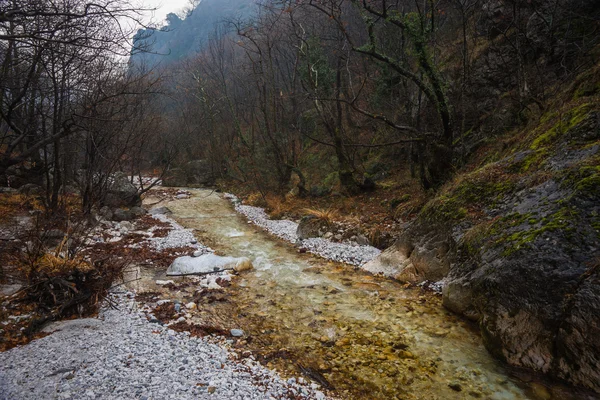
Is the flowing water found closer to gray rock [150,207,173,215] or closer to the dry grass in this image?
the dry grass

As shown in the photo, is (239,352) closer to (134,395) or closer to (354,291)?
(134,395)

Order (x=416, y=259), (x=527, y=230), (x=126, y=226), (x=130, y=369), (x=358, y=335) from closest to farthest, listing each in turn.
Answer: (x=130, y=369), (x=527, y=230), (x=358, y=335), (x=416, y=259), (x=126, y=226)

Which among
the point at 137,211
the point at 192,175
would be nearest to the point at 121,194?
the point at 137,211

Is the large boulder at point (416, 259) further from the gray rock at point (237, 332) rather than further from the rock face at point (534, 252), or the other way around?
the gray rock at point (237, 332)

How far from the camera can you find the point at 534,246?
3.85 meters

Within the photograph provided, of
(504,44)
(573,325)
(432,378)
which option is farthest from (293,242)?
(504,44)

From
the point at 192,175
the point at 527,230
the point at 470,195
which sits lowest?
the point at 192,175

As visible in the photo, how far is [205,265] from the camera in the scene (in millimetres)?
7273

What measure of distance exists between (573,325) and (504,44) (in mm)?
10782

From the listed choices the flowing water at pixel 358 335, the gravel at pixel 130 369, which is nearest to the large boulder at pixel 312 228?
the flowing water at pixel 358 335

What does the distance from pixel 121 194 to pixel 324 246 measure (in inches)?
381

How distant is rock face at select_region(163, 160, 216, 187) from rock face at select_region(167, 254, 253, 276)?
17059 mm

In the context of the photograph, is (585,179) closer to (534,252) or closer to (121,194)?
(534,252)

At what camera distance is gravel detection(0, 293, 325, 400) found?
3080 mm
